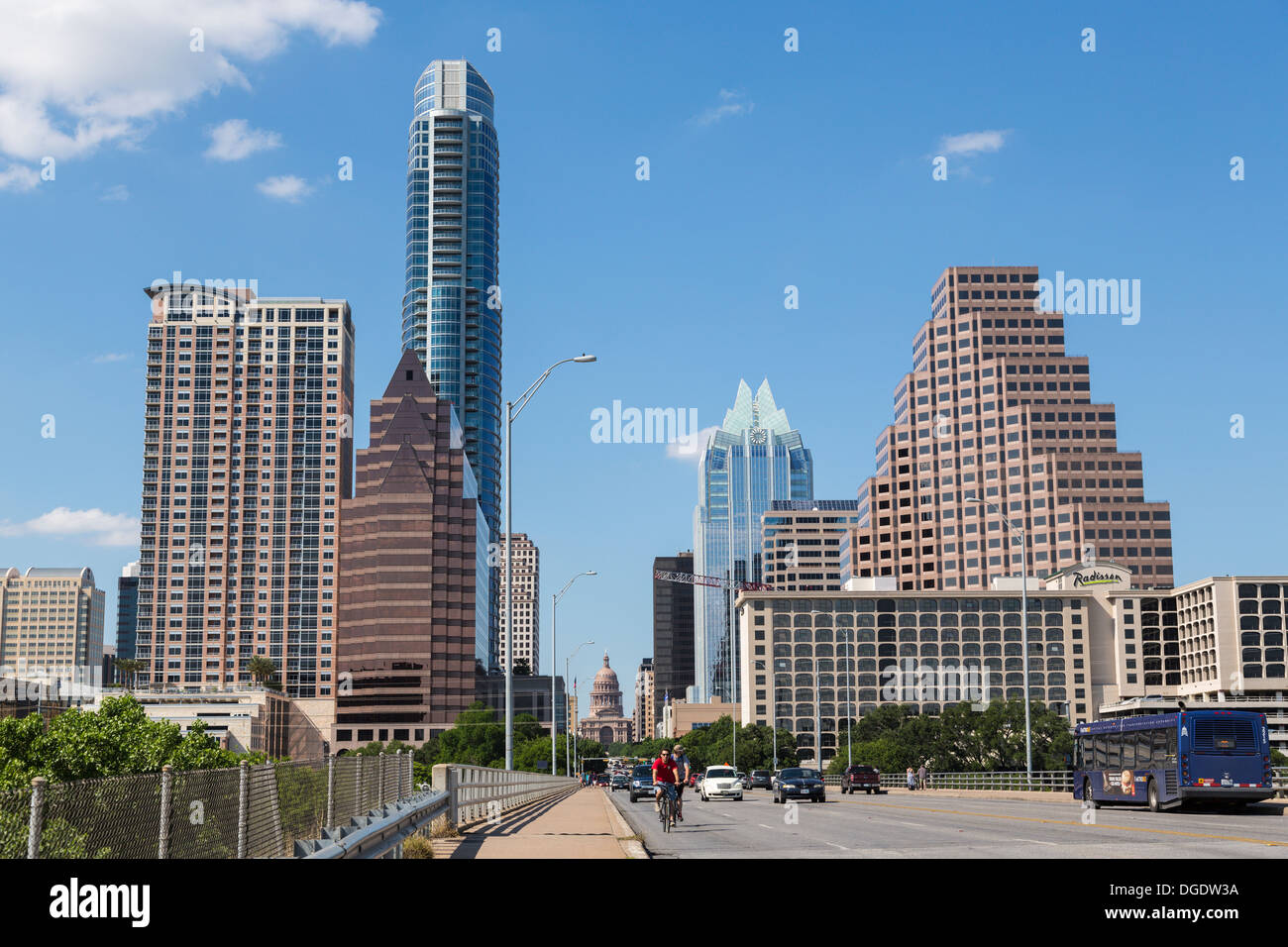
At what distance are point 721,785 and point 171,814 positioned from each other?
54.1m

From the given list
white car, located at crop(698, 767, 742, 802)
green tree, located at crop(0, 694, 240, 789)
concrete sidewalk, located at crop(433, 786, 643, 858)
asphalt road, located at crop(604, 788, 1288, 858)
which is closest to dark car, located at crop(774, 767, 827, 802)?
white car, located at crop(698, 767, 742, 802)

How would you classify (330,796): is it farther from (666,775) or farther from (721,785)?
(721,785)

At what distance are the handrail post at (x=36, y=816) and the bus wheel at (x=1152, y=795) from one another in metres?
36.6

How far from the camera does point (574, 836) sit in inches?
1045

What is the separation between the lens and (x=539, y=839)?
2562cm

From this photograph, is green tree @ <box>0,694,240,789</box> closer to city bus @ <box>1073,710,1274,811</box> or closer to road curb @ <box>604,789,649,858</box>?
road curb @ <box>604,789,649,858</box>

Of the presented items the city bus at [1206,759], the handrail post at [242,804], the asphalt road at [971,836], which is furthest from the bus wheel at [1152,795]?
the handrail post at [242,804]

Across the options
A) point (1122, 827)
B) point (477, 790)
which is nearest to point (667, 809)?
point (477, 790)
